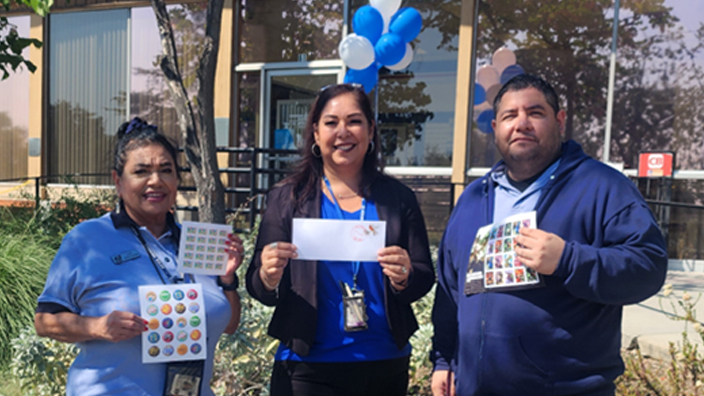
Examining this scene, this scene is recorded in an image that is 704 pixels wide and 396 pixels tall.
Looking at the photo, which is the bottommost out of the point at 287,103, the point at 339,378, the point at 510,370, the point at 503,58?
the point at 339,378

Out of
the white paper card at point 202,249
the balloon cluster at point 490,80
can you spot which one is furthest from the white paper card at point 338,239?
the balloon cluster at point 490,80

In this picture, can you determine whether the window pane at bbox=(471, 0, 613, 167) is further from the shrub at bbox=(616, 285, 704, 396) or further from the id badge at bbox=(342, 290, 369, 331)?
the id badge at bbox=(342, 290, 369, 331)

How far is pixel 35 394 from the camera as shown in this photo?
3723 millimetres

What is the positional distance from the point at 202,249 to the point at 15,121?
1184 cm

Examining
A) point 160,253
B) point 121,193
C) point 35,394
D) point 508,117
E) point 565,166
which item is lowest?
point 35,394

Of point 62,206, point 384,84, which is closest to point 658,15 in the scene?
point 384,84

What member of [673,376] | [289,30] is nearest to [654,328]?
[673,376]

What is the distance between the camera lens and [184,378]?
6.85 ft

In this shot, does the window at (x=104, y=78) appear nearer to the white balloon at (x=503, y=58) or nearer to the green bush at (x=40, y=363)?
the white balloon at (x=503, y=58)

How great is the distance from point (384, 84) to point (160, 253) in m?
7.39

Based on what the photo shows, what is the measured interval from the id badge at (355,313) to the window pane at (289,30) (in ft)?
25.7

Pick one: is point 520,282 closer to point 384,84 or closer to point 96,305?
point 96,305

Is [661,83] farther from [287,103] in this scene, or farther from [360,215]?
[360,215]

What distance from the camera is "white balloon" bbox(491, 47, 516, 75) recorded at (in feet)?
27.3
